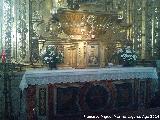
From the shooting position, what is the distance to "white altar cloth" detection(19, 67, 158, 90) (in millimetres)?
9250

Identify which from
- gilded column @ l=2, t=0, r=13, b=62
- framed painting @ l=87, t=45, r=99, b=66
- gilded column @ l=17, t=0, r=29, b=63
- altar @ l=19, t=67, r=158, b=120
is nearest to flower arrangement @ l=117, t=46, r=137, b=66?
altar @ l=19, t=67, r=158, b=120

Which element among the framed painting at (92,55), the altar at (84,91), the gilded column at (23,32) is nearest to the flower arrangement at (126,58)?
the altar at (84,91)

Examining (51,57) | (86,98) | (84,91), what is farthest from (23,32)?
(86,98)

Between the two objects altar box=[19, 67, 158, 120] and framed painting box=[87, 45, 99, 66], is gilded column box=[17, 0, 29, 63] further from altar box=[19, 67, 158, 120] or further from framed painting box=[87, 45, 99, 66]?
framed painting box=[87, 45, 99, 66]

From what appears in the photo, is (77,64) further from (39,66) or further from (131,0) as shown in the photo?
(131,0)

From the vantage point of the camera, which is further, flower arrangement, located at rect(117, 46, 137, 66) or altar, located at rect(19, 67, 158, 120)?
flower arrangement, located at rect(117, 46, 137, 66)

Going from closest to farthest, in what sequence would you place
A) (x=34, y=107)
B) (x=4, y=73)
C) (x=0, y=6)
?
(x=34, y=107)
(x=4, y=73)
(x=0, y=6)

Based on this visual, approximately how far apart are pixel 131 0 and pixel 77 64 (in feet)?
13.2

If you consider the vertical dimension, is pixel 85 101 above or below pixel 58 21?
below

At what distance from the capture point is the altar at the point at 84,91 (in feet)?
31.0

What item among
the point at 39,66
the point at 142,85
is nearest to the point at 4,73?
the point at 39,66

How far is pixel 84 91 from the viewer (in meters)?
10.4

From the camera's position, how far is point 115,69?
10492 millimetres

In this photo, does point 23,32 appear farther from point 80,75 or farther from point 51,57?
point 80,75
